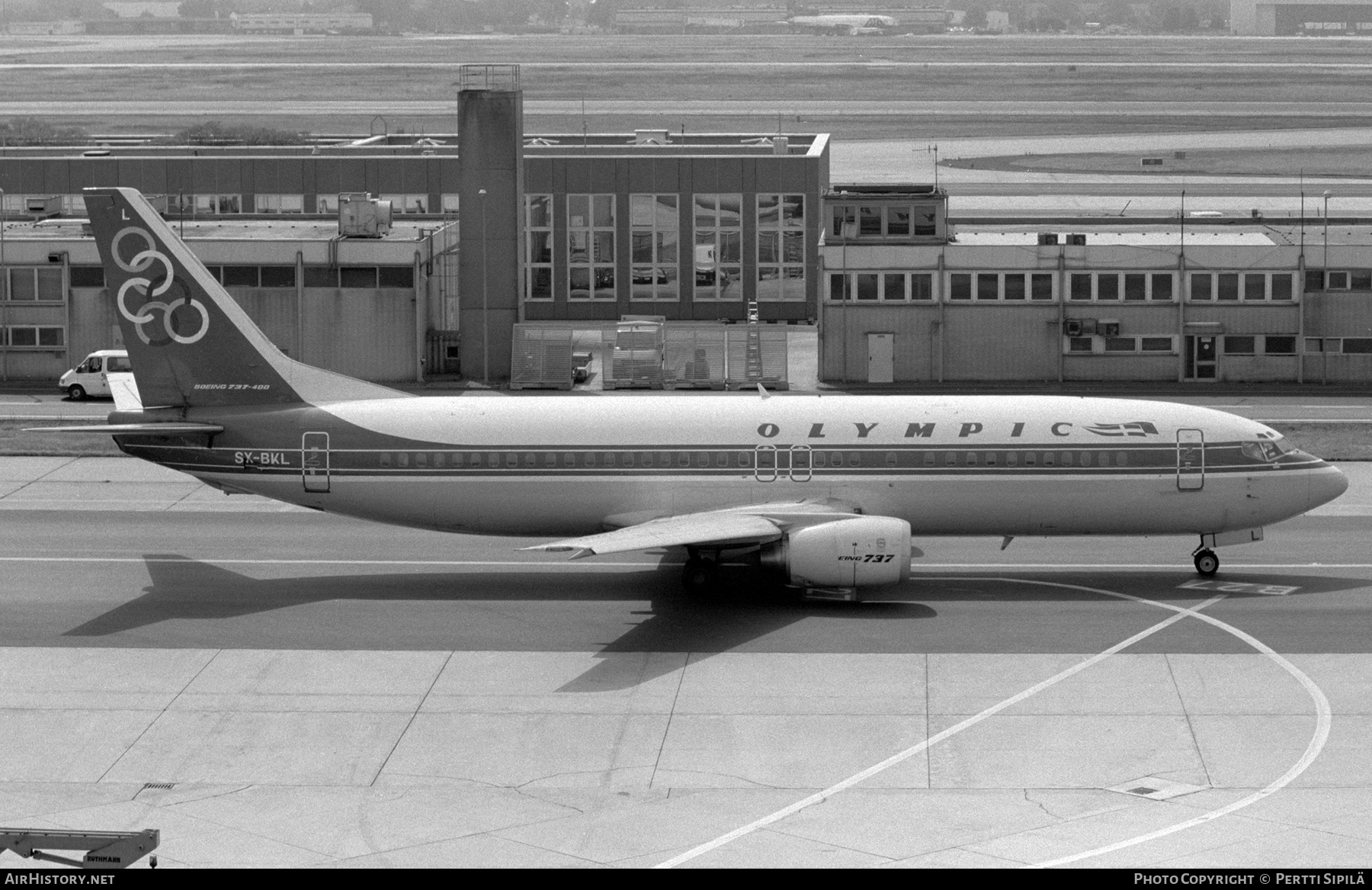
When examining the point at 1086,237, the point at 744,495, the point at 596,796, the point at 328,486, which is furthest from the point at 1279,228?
the point at 596,796

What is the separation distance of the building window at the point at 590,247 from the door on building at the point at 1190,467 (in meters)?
50.1

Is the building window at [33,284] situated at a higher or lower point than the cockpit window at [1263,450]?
higher

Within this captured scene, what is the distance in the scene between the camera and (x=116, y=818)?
82.0 ft

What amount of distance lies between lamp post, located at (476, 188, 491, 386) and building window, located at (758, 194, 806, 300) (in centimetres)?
1918

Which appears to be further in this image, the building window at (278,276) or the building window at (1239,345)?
the building window at (278,276)

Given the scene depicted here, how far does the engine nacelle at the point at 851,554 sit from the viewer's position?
35906 mm

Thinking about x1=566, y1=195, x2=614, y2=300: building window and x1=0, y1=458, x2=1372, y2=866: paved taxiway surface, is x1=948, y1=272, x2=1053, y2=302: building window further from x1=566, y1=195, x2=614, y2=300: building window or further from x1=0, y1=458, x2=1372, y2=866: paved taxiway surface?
x1=0, y1=458, x2=1372, y2=866: paved taxiway surface

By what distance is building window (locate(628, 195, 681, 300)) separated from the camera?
279 ft

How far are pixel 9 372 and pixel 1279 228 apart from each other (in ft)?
172

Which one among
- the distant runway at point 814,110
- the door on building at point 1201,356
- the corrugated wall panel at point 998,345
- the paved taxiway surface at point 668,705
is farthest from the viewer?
the distant runway at point 814,110

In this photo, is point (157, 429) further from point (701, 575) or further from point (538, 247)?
point (538, 247)

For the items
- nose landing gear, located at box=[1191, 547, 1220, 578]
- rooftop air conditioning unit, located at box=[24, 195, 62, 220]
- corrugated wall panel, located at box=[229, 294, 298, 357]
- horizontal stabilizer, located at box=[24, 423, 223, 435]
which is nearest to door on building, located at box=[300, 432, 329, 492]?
horizontal stabilizer, located at box=[24, 423, 223, 435]

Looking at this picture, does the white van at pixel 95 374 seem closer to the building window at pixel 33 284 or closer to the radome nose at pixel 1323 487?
the building window at pixel 33 284

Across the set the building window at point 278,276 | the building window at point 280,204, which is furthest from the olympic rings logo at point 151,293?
the building window at point 280,204
